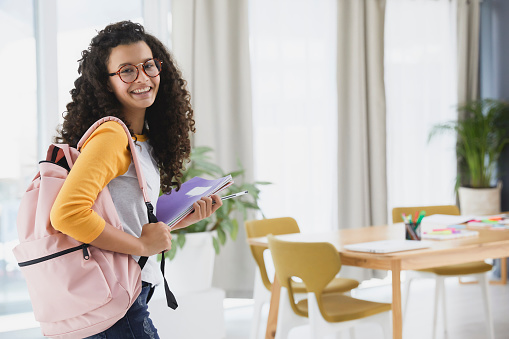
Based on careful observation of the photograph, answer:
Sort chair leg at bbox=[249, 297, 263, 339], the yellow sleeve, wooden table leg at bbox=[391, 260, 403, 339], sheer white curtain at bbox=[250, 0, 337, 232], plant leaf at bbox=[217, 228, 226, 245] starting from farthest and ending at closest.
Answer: sheer white curtain at bbox=[250, 0, 337, 232] → plant leaf at bbox=[217, 228, 226, 245] → chair leg at bbox=[249, 297, 263, 339] → wooden table leg at bbox=[391, 260, 403, 339] → the yellow sleeve

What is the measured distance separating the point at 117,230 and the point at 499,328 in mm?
3147

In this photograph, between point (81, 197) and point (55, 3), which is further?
point (55, 3)

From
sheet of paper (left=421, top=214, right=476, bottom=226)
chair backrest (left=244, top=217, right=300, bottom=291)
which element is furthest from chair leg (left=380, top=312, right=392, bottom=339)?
sheet of paper (left=421, top=214, right=476, bottom=226)

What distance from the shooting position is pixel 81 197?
105 centimetres

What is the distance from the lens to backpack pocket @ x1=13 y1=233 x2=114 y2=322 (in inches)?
42.3

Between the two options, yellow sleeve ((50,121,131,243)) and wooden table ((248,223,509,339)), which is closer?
yellow sleeve ((50,121,131,243))

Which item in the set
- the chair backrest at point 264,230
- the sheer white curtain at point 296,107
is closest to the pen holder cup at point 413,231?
the chair backrest at point 264,230

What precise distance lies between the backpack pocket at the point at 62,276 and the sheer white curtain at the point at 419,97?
14.1ft

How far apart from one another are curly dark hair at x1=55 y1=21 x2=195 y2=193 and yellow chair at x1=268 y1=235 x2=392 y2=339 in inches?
36.4

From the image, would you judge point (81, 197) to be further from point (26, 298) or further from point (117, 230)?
point (26, 298)

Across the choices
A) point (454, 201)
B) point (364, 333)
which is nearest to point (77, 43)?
point (364, 333)

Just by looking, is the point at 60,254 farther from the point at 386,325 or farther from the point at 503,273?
the point at 503,273

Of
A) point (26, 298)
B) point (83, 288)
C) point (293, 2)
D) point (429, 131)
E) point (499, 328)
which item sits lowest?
point (499, 328)

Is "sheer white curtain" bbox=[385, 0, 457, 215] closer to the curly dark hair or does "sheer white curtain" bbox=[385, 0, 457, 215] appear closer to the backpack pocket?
the curly dark hair
